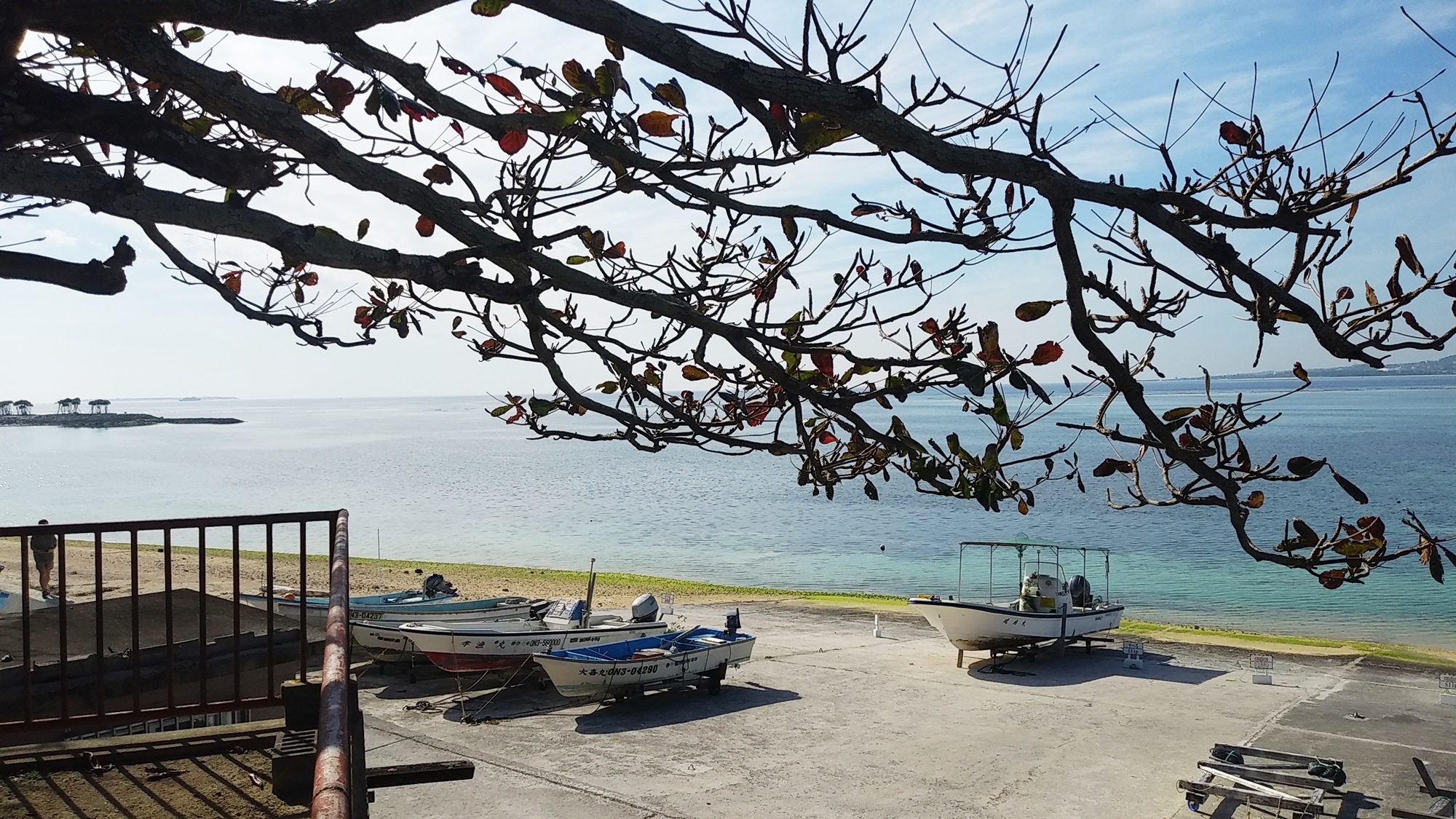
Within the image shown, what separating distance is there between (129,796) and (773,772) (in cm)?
842

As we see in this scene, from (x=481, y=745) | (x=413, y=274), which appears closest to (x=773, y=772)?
(x=481, y=745)

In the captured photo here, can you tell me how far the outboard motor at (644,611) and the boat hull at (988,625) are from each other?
4639 mm

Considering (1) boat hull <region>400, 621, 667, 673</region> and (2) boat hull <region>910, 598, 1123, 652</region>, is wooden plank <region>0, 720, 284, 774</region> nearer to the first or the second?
(1) boat hull <region>400, 621, 667, 673</region>

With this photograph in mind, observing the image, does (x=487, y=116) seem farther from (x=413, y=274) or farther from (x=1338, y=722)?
(x=1338, y=722)

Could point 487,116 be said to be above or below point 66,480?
above

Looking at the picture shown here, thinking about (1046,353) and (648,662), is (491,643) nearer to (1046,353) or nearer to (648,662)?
(648,662)

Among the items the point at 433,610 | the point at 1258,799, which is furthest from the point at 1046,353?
the point at 433,610

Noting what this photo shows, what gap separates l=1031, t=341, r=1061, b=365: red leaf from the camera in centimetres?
323

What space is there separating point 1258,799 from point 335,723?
10.5 m

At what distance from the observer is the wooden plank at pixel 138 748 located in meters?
4.37

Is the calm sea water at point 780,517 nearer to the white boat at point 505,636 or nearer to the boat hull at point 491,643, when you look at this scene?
the white boat at point 505,636

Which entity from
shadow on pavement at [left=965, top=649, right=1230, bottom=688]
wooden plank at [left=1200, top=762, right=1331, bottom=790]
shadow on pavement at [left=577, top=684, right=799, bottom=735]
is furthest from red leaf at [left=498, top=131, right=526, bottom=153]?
shadow on pavement at [left=965, top=649, right=1230, bottom=688]

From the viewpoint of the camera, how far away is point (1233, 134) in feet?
10.0

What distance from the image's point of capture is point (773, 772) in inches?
456
